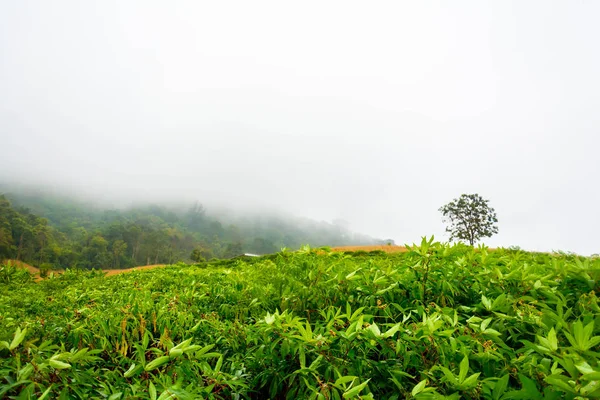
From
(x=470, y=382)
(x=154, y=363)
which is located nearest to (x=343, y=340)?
(x=470, y=382)

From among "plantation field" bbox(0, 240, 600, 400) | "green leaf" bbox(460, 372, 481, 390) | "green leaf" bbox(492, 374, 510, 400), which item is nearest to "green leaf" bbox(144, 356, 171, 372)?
"plantation field" bbox(0, 240, 600, 400)

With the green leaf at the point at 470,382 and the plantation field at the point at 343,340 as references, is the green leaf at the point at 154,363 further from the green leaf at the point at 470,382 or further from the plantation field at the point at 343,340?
the green leaf at the point at 470,382

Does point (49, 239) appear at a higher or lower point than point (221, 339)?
lower

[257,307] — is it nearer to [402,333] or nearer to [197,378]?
[197,378]

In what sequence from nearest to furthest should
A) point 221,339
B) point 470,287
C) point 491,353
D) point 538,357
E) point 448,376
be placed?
1. point 448,376
2. point 538,357
3. point 491,353
4. point 221,339
5. point 470,287

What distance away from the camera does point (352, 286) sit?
196cm

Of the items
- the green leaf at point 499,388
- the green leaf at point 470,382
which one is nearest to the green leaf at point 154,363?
the green leaf at point 470,382

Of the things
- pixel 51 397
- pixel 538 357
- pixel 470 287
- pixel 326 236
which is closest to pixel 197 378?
pixel 51 397

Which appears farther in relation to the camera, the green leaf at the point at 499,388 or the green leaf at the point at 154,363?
the green leaf at the point at 154,363

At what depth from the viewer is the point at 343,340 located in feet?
4.20

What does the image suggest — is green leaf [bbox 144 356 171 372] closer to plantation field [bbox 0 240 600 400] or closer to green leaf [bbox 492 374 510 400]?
plantation field [bbox 0 240 600 400]

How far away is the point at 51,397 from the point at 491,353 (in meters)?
1.74

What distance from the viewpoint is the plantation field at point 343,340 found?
105 cm

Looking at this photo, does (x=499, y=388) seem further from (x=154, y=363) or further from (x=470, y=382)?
(x=154, y=363)
